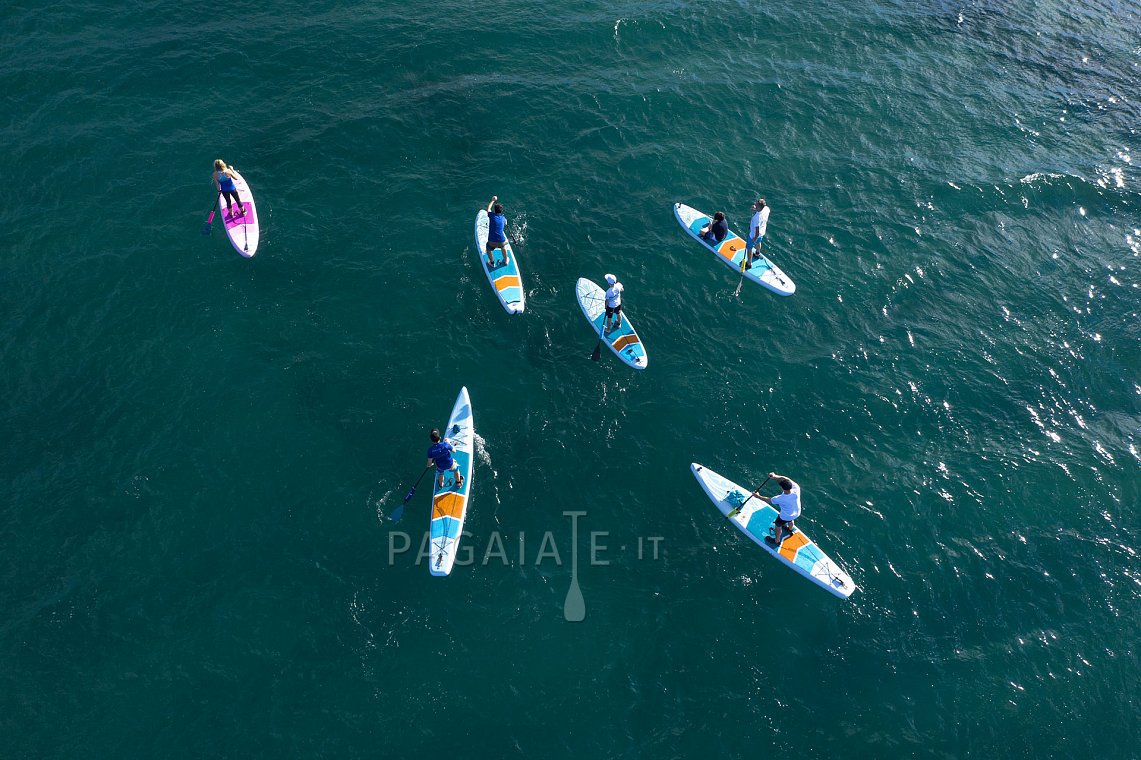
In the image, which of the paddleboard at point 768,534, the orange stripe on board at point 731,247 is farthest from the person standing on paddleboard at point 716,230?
the paddleboard at point 768,534

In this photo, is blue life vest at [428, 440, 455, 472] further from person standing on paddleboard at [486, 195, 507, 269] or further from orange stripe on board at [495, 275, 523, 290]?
person standing on paddleboard at [486, 195, 507, 269]

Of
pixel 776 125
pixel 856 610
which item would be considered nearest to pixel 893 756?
pixel 856 610

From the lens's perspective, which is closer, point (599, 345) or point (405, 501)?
point (405, 501)

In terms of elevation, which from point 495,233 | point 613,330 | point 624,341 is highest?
point 495,233

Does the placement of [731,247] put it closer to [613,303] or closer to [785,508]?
[613,303]

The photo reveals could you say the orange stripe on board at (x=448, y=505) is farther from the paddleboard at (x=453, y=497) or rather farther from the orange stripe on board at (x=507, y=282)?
the orange stripe on board at (x=507, y=282)

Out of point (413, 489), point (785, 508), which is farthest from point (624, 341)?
point (413, 489)
